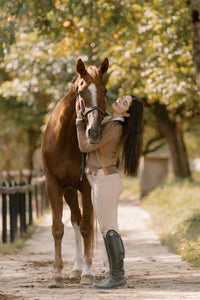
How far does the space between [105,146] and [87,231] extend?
4.38ft

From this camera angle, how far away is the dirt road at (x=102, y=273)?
16.9ft

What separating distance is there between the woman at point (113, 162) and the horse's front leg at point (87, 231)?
20.5 inches

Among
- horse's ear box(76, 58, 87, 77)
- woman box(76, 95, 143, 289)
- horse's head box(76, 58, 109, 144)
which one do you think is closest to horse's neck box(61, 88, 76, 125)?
horse's head box(76, 58, 109, 144)

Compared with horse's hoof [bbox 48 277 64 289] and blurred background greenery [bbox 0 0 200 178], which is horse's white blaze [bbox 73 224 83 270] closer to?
horse's hoof [bbox 48 277 64 289]

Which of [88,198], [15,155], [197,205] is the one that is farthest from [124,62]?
[15,155]

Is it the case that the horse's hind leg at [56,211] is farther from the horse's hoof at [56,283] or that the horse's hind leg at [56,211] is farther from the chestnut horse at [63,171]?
the horse's hoof at [56,283]

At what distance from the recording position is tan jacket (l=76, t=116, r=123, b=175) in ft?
18.0

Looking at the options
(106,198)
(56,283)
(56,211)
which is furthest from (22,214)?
(106,198)

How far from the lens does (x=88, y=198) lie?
6.34 m

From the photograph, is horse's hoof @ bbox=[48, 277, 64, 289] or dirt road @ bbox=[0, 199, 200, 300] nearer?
dirt road @ bbox=[0, 199, 200, 300]

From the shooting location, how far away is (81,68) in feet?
18.8

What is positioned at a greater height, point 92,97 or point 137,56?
point 137,56

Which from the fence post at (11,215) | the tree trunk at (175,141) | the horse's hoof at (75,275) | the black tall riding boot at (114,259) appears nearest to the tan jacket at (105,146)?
the black tall riding boot at (114,259)

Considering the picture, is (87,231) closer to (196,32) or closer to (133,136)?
(133,136)
